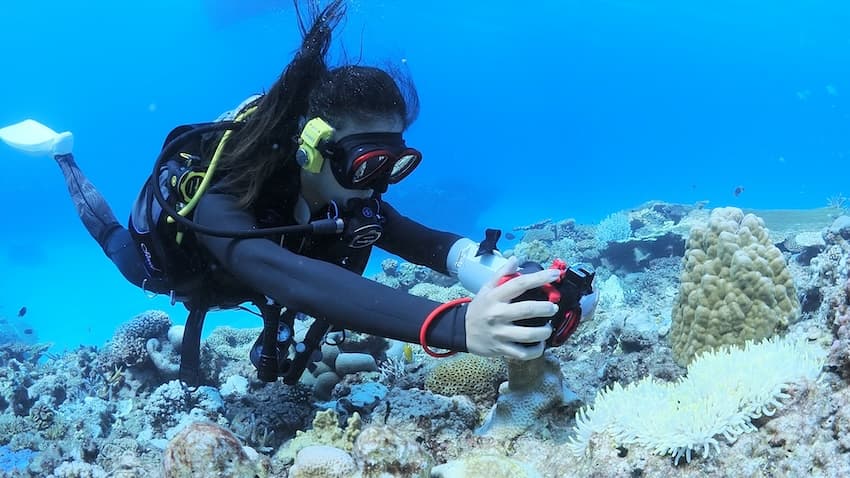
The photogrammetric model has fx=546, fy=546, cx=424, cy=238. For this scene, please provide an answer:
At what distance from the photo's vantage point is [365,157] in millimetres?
2963

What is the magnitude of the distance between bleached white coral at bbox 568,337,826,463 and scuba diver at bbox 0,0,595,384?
469mm

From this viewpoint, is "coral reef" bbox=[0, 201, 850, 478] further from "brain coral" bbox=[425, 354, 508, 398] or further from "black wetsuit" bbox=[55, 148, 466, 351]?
"black wetsuit" bbox=[55, 148, 466, 351]

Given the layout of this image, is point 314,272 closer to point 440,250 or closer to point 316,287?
point 316,287

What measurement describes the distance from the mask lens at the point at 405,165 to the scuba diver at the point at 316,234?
14 mm

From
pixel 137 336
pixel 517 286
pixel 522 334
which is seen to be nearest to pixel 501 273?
pixel 517 286

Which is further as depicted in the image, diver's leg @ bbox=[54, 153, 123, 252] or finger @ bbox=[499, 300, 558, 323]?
diver's leg @ bbox=[54, 153, 123, 252]

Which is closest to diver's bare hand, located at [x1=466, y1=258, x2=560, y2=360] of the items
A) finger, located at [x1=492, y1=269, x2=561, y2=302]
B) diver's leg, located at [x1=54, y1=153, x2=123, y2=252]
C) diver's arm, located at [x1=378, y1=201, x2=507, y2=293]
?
finger, located at [x1=492, y1=269, x2=561, y2=302]

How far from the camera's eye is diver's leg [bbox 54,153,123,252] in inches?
229

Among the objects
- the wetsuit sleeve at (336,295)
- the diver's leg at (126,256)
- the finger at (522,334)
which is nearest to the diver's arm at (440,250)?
the wetsuit sleeve at (336,295)

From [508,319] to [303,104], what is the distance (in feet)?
6.03

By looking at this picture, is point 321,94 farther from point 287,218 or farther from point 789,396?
point 789,396

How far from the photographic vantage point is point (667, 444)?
7.13 ft

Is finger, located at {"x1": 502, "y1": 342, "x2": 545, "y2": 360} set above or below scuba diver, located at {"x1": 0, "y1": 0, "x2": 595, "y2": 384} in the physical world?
below

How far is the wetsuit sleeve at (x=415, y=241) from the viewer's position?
3.99m
